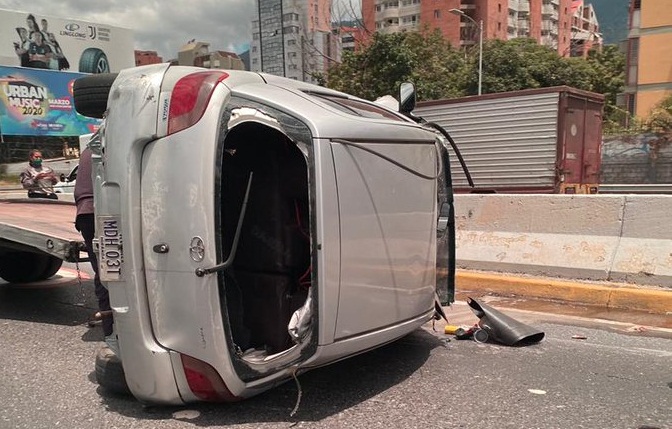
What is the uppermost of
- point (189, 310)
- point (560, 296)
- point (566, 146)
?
point (566, 146)

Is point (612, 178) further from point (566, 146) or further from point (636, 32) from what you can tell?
point (636, 32)

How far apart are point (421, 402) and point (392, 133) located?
1.70 m

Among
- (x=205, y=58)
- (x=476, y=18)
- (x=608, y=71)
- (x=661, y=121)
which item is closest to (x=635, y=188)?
(x=661, y=121)

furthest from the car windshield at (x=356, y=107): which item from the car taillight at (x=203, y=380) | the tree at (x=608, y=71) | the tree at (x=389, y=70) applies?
the tree at (x=608, y=71)

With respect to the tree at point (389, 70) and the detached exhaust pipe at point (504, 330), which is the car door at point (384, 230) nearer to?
the detached exhaust pipe at point (504, 330)

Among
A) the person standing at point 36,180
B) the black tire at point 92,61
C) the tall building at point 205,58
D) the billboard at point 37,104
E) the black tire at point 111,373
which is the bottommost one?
the black tire at point 111,373

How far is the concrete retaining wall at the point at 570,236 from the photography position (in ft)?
20.9

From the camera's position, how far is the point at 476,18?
85625 mm

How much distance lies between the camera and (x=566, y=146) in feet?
39.2

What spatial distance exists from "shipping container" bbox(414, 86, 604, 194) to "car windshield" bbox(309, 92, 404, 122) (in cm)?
855

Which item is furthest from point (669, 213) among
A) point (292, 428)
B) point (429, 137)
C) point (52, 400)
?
point (52, 400)

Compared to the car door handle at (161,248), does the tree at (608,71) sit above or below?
above

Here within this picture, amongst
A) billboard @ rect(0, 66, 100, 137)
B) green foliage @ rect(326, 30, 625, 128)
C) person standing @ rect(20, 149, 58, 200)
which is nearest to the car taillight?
person standing @ rect(20, 149, 58, 200)

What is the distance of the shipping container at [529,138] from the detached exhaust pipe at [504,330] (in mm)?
7694
